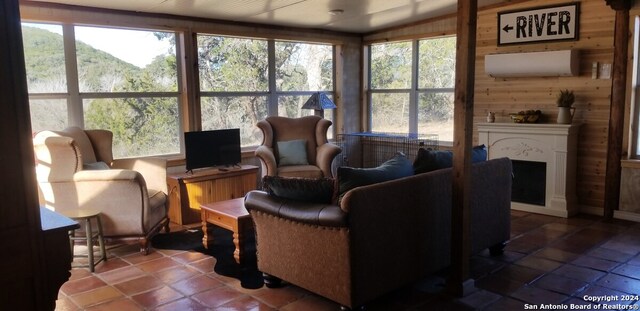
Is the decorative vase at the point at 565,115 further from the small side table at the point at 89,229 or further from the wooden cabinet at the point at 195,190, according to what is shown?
the small side table at the point at 89,229

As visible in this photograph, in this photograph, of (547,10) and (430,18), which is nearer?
(547,10)

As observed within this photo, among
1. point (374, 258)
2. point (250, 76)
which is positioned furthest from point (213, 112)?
point (374, 258)

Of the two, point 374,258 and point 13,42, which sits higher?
point 13,42

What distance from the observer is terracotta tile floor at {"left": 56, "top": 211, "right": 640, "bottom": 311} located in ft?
9.93

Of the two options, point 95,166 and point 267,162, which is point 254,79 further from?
point 95,166

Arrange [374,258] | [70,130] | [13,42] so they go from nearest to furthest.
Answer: [13,42]
[374,258]
[70,130]

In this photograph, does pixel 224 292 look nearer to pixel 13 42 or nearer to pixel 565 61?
pixel 13 42

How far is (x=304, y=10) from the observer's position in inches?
221

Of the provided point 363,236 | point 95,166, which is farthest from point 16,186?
point 95,166

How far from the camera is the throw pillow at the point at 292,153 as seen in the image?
577 centimetres

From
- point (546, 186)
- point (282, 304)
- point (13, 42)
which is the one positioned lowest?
point (282, 304)

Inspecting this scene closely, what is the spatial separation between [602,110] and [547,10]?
124 centimetres

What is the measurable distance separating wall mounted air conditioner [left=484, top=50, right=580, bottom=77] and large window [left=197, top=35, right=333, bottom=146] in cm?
254

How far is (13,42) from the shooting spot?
163cm
